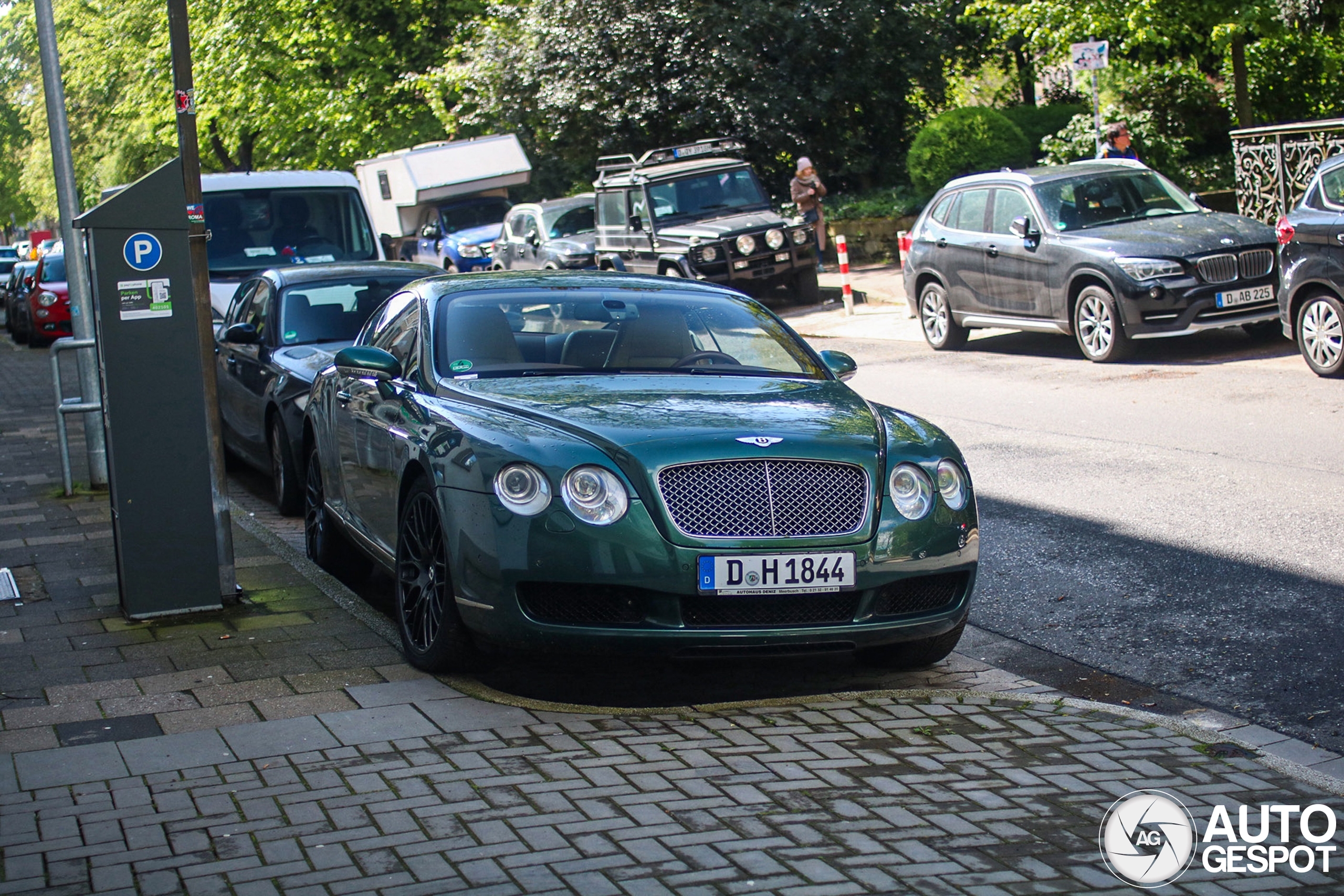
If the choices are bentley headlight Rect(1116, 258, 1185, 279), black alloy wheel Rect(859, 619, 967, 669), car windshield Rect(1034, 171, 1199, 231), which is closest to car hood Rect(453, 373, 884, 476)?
black alloy wheel Rect(859, 619, 967, 669)

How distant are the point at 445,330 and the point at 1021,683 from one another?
270cm

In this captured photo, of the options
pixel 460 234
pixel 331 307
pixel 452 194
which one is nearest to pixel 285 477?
pixel 331 307

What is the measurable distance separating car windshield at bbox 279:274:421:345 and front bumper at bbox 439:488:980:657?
533 centimetres

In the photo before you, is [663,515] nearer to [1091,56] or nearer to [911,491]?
[911,491]

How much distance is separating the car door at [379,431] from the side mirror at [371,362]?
1.8 inches

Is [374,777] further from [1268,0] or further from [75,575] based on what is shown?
[1268,0]

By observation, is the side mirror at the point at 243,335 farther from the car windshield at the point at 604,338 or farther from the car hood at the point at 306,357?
the car windshield at the point at 604,338

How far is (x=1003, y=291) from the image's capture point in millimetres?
15734

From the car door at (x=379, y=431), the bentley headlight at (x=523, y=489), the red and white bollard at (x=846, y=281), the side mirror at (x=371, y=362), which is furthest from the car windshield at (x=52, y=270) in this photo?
the bentley headlight at (x=523, y=489)

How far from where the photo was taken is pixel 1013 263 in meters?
15.5

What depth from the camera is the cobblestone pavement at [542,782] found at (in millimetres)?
3674

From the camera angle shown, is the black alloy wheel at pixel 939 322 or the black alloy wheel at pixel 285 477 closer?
the black alloy wheel at pixel 285 477

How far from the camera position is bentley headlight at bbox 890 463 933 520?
526 centimetres

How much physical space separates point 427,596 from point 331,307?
208 inches
